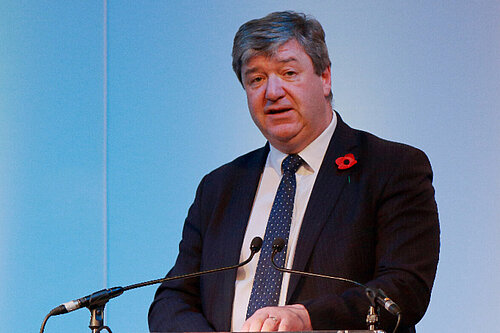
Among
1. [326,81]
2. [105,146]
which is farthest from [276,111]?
[105,146]

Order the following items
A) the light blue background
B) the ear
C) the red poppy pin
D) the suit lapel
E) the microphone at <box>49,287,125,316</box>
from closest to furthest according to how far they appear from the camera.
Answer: the microphone at <box>49,287,125,316</box>, the suit lapel, the red poppy pin, the ear, the light blue background

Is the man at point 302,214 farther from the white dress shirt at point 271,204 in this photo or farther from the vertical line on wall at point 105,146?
the vertical line on wall at point 105,146

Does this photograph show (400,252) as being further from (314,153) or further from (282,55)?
(282,55)

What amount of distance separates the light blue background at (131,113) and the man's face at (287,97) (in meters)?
0.50

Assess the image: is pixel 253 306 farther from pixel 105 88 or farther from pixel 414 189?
pixel 105 88

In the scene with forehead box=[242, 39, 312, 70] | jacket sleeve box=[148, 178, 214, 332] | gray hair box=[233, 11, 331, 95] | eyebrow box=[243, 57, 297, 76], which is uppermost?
gray hair box=[233, 11, 331, 95]

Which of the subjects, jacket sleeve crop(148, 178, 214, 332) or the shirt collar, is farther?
the shirt collar

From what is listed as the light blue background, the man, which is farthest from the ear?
the light blue background

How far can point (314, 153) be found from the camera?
2.74 meters

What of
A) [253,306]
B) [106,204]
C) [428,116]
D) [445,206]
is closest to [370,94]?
[428,116]

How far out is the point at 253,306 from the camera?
2.50 meters

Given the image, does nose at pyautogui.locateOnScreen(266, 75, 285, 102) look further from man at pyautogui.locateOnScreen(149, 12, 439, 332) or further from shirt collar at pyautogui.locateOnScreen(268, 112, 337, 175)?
shirt collar at pyautogui.locateOnScreen(268, 112, 337, 175)

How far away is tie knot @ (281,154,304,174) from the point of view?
2.73 m

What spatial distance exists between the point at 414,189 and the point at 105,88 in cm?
187
